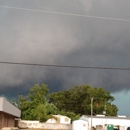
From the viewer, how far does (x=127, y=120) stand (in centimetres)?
7362

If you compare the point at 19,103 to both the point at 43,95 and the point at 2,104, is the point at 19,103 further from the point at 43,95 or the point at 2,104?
the point at 2,104

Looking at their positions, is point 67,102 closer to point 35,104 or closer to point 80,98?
point 80,98

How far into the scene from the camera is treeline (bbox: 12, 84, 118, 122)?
341 feet

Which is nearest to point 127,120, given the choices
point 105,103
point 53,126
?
point 53,126

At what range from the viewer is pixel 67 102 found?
127 m

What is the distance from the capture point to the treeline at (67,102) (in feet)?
341

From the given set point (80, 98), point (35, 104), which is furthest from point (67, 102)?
point (35, 104)

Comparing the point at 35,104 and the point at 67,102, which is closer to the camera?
the point at 35,104

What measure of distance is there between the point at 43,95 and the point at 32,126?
46.5 meters

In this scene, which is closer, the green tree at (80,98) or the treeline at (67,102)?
the treeline at (67,102)

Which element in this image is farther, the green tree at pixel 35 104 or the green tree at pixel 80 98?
the green tree at pixel 80 98

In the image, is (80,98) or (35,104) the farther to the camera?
(80,98)

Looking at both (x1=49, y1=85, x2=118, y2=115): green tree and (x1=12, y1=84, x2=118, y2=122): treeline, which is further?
(x1=49, y1=85, x2=118, y2=115): green tree

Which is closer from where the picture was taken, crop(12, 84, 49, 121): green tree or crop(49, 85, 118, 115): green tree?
crop(12, 84, 49, 121): green tree
